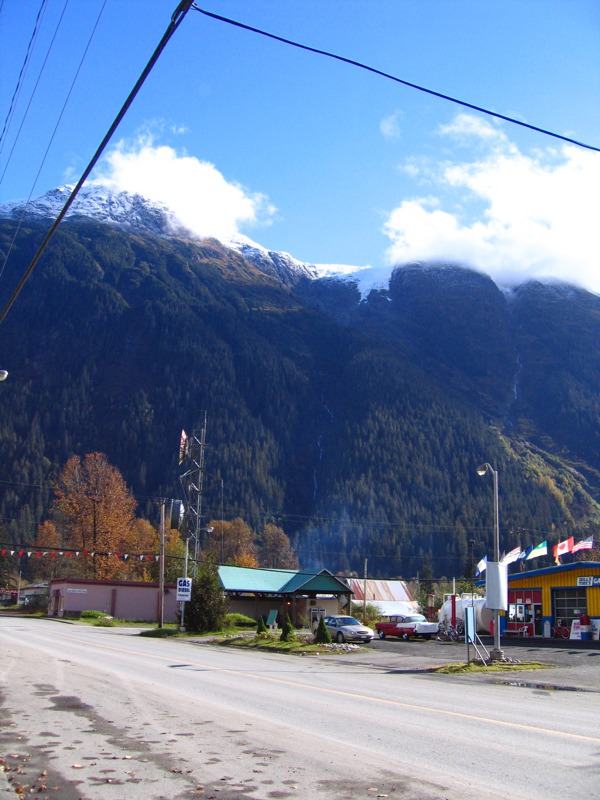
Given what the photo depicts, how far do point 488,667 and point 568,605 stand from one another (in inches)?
733

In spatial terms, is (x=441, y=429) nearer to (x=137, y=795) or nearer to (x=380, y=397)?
(x=380, y=397)

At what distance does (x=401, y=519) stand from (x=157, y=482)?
185 ft

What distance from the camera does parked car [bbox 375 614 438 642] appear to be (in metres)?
41.1

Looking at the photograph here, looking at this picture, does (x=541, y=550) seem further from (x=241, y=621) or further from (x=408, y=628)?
(x=241, y=621)

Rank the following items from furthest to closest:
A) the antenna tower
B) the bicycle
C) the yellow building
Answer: the antenna tower, the bicycle, the yellow building

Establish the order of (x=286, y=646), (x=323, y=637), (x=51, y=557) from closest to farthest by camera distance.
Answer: (x=286, y=646) < (x=323, y=637) < (x=51, y=557)

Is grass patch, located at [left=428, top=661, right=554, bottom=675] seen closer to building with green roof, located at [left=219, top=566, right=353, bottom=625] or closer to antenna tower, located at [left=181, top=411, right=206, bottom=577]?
antenna tower, located at [left=181, top=411, right=206, bottom=577]

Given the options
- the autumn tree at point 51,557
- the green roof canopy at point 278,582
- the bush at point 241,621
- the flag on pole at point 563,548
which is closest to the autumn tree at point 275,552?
the autumn tree at point 51,557

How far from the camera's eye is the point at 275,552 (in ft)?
425

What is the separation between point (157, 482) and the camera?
172125mm

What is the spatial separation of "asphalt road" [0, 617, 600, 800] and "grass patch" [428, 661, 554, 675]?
296 cm

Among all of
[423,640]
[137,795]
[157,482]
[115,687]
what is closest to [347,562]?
[157,482]

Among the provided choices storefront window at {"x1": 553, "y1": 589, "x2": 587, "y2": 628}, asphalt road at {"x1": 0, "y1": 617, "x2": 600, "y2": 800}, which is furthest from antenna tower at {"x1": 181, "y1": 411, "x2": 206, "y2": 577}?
asphalt road at {"x1": 0, "y1": 617, "x2": 600, "y2": 800}

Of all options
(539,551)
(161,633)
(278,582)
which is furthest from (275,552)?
(539,551)
